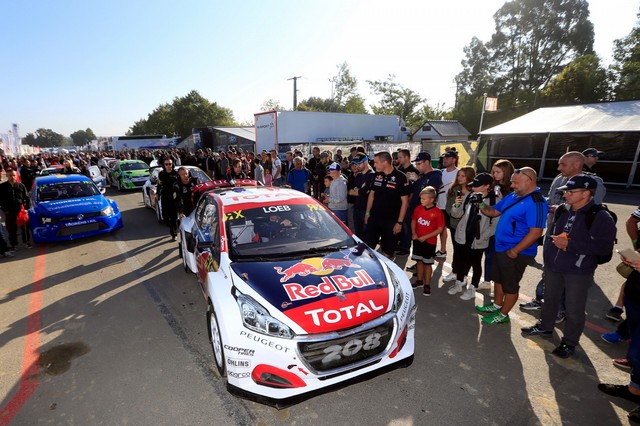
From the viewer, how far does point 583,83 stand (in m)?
34.6

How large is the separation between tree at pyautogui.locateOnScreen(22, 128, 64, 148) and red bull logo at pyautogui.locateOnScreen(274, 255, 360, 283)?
8085 inches

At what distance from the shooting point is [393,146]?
2070cm

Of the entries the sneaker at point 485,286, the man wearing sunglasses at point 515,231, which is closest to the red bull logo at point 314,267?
the man wearing sunglasses at point 515,231

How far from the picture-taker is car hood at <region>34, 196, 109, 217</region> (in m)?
7.02

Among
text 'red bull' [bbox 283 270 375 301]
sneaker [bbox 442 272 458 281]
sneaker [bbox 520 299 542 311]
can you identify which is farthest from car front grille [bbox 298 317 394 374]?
sneaker [bbox 442 272 458 281]

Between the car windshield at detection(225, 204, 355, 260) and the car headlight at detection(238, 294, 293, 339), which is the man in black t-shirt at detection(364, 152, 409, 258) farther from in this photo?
the car headlight at detection(238, 294, 293, 339)

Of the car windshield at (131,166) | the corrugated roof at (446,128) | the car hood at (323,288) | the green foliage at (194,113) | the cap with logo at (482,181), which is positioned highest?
the green foliage at (194,113)

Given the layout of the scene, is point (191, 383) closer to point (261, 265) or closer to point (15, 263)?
point (261, 265)

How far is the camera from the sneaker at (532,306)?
171 inches

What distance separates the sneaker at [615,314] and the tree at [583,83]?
→ 40.8m

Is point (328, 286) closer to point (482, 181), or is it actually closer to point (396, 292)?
point (396, 292)

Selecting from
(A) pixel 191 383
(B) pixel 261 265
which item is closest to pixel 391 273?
(B) pixel 261 265

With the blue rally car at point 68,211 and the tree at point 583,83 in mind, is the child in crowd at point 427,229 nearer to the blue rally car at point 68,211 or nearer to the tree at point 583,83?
the blue rally car at point 68,211

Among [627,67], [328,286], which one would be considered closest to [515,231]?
[328,286]
